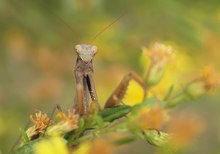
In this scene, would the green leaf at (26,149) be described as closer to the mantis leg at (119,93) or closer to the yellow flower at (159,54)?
the mantis leg at (119,93)

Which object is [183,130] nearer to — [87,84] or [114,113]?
[114,113]

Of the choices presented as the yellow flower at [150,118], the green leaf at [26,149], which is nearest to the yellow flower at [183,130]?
the yellow flower at [150,118]

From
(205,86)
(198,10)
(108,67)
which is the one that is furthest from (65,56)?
(205,86)

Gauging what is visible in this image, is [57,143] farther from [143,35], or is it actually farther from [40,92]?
[143,35]

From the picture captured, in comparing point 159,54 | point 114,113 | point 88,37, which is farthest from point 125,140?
point 88,37

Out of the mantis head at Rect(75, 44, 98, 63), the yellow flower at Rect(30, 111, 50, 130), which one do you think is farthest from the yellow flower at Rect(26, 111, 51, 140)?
the mantis head at Rect(75, 44, 98, 63)
